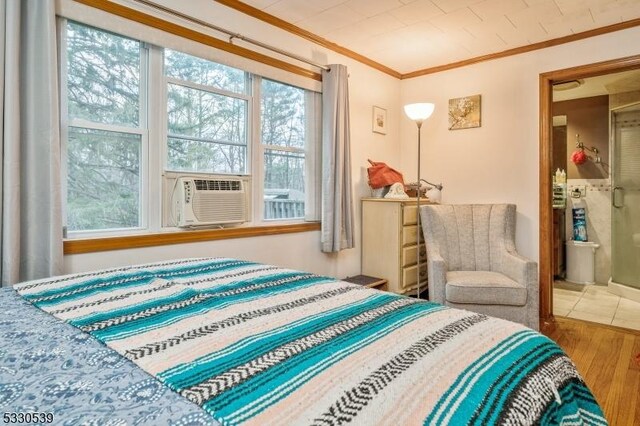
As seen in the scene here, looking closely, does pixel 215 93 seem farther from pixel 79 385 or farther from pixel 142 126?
pixel 79 385

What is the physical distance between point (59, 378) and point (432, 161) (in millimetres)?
3609

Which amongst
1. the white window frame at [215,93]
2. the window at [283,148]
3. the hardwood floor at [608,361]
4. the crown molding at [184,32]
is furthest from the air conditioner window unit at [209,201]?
the hardwood floor at [608,361]

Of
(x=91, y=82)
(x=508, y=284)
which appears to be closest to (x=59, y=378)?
(x=91, y=82)

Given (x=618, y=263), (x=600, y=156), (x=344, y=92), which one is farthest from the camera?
(x=600, y=156)

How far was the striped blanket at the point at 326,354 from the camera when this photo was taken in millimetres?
608

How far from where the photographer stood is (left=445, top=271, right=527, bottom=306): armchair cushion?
256 centimetres

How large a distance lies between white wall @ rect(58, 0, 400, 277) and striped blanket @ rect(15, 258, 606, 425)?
92cm

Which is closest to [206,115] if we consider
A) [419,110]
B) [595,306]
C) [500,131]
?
[419,110]

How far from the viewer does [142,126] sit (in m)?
2.23

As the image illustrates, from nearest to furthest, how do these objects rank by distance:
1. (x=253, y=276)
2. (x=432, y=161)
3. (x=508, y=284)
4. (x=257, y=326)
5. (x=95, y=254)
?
1. (x=257, y=326)
2. (x=253, y=276)
3. (x=95, y=254)
4. (x=508, y=284)
5. (x=432, y=161)

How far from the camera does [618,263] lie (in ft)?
13.4

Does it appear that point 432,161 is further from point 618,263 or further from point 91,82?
point 91,82

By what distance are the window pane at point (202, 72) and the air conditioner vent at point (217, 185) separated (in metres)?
0.64

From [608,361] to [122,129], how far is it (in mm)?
3189
